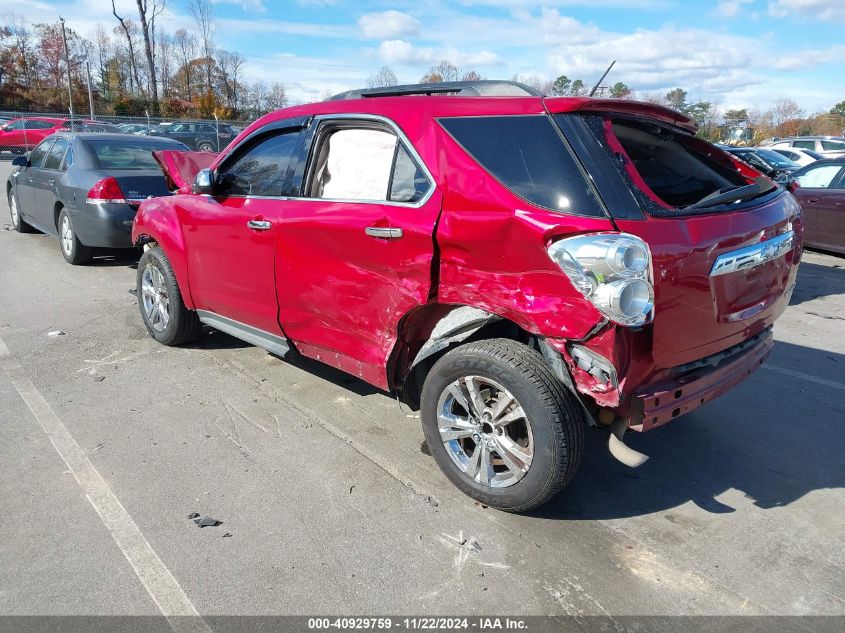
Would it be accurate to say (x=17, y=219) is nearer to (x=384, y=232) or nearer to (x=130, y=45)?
(x=384, y=232)

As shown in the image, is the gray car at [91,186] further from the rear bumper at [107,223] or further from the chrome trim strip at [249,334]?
the chrome trim strip at [249,334]

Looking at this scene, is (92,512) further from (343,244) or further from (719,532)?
(719,532)

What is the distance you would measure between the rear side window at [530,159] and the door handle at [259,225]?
54.9 inches

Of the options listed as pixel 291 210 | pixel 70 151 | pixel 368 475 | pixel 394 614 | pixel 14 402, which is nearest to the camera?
pixel 394 614

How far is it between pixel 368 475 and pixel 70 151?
710 centimetres

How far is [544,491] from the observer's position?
289 cm

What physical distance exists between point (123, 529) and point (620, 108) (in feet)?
10.1

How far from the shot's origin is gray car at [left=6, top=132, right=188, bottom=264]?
24.7 feet

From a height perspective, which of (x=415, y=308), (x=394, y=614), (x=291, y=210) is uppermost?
(x=291, y=210)

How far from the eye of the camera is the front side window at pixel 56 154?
8508 mm

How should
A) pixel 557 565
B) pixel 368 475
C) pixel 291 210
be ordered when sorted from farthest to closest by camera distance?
1. pixel 291 210
2. pixel 368 475
3. pixel 557 565

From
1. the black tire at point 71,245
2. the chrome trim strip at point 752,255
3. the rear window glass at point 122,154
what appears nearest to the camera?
the chrome trim strip at point 752,255

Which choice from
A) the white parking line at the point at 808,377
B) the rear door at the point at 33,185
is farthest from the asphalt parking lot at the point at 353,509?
the rear door at the point at 33,185

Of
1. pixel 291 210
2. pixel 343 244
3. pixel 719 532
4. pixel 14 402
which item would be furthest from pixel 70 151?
pixel 719 532
